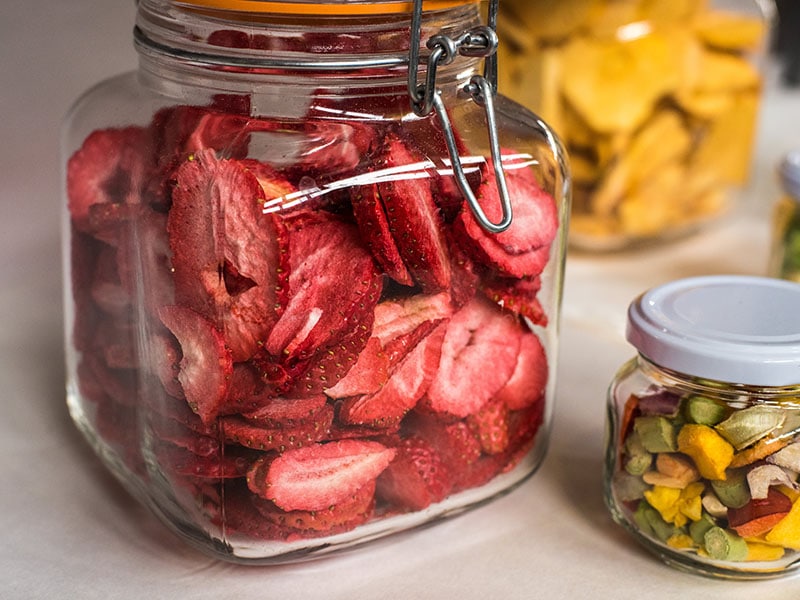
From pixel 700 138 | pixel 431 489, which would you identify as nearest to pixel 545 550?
pixel 431 489

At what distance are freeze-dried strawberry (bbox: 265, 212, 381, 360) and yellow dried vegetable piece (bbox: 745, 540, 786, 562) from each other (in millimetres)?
227

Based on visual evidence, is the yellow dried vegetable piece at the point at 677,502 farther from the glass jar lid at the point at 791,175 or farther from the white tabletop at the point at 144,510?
the glass jar lid at the point at 791,175

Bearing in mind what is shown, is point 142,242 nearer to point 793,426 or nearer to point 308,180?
point 308,180

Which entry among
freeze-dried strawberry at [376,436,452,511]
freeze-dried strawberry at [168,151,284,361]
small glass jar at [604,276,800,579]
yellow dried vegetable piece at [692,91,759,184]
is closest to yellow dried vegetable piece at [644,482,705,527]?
small glass jar at [604,276,800,579]

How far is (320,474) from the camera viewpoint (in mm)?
505

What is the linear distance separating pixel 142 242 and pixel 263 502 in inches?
5.7

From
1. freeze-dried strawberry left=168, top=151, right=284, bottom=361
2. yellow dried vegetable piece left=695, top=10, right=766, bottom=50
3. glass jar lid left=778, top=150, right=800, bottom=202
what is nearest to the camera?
freeze-dried strawberry left=168, top=151, right=284, bottom=361

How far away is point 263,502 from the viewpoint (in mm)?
507

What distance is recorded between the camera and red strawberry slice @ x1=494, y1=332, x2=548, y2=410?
57cm

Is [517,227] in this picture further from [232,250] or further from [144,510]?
[144,510]

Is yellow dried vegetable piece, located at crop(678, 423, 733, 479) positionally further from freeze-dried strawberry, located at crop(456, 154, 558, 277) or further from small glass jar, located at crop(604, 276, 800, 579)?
freeze-dried strawberry, located at crop(456, 154, 558, 277)

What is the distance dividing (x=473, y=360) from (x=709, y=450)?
124mm

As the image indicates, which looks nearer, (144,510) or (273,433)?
(273,433)

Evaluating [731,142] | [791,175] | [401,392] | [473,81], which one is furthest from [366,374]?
[731,142]
